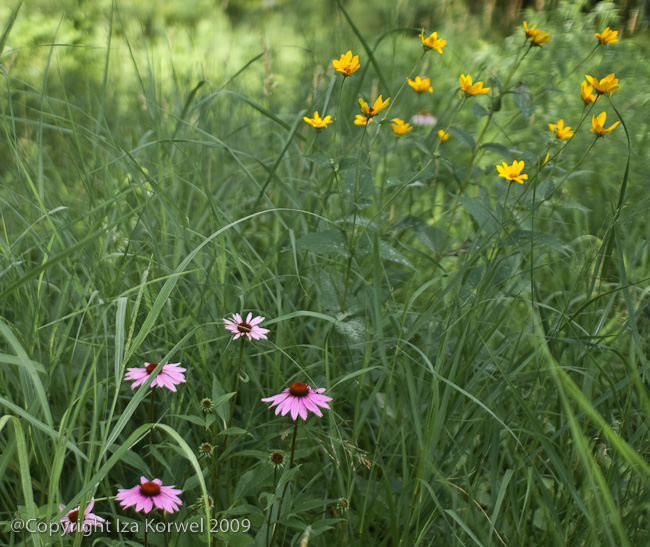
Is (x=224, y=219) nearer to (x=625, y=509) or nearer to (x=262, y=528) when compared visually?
(x=262, y=528)

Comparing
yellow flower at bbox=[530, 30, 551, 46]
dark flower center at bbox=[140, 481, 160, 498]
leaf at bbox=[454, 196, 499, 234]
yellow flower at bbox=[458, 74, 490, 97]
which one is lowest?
dark flower center at bbox=[140, 481, 160, 498]

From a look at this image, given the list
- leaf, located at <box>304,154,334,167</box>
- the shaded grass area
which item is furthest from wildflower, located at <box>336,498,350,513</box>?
leaf, located at <box>304,154,334,167</box>

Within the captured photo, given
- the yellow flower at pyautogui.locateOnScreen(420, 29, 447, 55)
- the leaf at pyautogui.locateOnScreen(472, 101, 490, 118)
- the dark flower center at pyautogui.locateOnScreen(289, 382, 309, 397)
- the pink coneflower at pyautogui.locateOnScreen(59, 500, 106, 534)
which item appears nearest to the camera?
the pink coneflower at pyautogui.locateOnScreen(59, 500, 106, 534)

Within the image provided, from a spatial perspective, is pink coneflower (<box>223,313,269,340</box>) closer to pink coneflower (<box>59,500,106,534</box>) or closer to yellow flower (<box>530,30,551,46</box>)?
pink coneflower (<box>59,500,106,534</box>)

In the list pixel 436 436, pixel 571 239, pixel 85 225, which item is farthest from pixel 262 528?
pixel 571 239

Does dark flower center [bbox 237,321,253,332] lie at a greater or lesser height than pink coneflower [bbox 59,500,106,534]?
greater

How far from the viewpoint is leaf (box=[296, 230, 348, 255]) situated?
1071 mm

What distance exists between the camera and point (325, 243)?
1087 millimetres

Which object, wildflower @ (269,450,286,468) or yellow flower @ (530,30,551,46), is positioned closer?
wildflower @ (269,450,286,468)

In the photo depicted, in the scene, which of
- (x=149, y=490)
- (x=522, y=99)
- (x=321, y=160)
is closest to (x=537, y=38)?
(x=522, y=99)

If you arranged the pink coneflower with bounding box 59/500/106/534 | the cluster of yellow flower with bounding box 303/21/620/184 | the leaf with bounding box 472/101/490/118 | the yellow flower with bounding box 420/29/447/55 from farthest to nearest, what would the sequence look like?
1. the leaf with bounding box 472/101/490/118
2. the yellow flower with bounding box 420/29/447/55
3. the cluster of yellow flower with bounding box 303/21/620/184
4. the pink coneflower with bounding box 59/500/106/534

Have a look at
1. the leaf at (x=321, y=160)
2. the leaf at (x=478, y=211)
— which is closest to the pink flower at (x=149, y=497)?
the leaf at (x=321, y=160)

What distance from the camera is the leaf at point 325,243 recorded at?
42.2 inches

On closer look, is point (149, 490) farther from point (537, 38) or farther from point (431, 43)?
point (537, 38)
